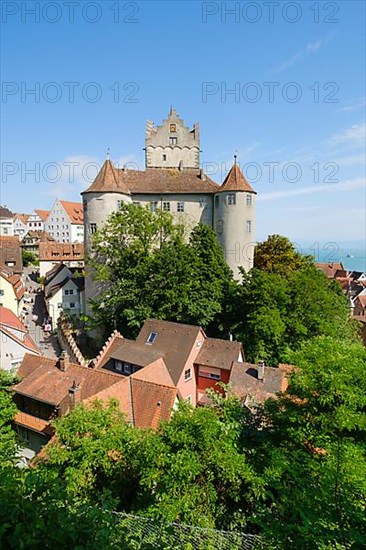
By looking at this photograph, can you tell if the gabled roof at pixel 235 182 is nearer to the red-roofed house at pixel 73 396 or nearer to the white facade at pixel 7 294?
the red-roofed house at pixel 73 396

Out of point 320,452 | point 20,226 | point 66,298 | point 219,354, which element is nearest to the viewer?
point 320,452

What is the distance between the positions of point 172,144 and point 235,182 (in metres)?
13.0

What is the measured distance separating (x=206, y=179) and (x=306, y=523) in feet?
106

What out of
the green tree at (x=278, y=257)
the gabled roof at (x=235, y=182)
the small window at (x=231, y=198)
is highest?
the gabled roof at (x=235, y=182)

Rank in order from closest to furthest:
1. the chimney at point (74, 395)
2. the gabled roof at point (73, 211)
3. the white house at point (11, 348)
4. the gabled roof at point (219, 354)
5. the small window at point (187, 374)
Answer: the chimney at point (74, 395) → the small window at point (187, 374) → the white house at point (11, 348) → the gabled roof at point (219, 354) → the gabled roof at point (73, 211)

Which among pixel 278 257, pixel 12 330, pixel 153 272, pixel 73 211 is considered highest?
pixel 73 211

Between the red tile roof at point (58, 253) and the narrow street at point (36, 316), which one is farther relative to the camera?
the red tile roof at point (58, 253)

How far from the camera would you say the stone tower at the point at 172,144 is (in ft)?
131

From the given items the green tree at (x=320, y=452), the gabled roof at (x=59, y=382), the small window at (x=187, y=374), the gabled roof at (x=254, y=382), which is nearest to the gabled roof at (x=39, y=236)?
the small window at (x=187, y=374)

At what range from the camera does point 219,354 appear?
2220 centimetres

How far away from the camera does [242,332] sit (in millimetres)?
24531

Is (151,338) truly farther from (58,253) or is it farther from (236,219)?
(58,253)

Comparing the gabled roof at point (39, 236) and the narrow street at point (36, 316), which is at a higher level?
the gabled roof at point (39, 236)

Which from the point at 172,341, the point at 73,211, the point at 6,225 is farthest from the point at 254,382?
the point at 6,225
